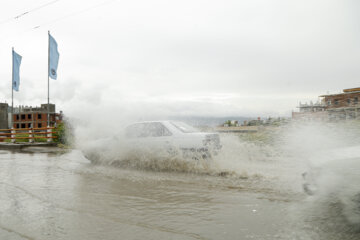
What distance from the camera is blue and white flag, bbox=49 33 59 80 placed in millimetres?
20786

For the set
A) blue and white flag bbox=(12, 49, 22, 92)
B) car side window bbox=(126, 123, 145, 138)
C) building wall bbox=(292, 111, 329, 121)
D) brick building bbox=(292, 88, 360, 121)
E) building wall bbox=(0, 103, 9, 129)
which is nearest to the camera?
brick building bbox=(292, 88, 360, 121)

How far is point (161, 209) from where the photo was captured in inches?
179

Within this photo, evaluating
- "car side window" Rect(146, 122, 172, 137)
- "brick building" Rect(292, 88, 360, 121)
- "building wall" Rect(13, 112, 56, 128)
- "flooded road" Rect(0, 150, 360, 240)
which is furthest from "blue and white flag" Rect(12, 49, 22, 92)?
Result: "building wall" Rect(13, 112, 56, 128)

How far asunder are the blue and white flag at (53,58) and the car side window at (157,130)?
1486 cm

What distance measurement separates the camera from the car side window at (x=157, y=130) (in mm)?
8671

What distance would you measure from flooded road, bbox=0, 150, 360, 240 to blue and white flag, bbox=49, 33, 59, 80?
1531cm

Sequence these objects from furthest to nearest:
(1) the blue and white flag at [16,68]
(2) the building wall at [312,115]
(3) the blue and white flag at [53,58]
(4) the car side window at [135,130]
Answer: (1) the blue and white flag at [16,68] → (3) the blue and white flag at [53,58] → (2) the building wall at [312,115] → (4) the car side window at [135,130]

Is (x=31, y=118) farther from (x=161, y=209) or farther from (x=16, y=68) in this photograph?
(x=161, y=209)

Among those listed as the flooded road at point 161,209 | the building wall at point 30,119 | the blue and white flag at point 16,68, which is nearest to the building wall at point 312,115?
the flooded road at point 161,209

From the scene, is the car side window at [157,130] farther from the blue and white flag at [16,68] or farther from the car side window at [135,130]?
the blue and white flag at [16,68]

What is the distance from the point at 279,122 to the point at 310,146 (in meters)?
1.39

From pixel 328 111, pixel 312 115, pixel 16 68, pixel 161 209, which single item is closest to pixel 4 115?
pixel 16 68

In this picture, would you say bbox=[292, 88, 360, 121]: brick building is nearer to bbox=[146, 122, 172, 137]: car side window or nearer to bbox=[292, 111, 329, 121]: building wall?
bbox=[292, 111, 329, 121]: building wall

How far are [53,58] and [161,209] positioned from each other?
20.0m
